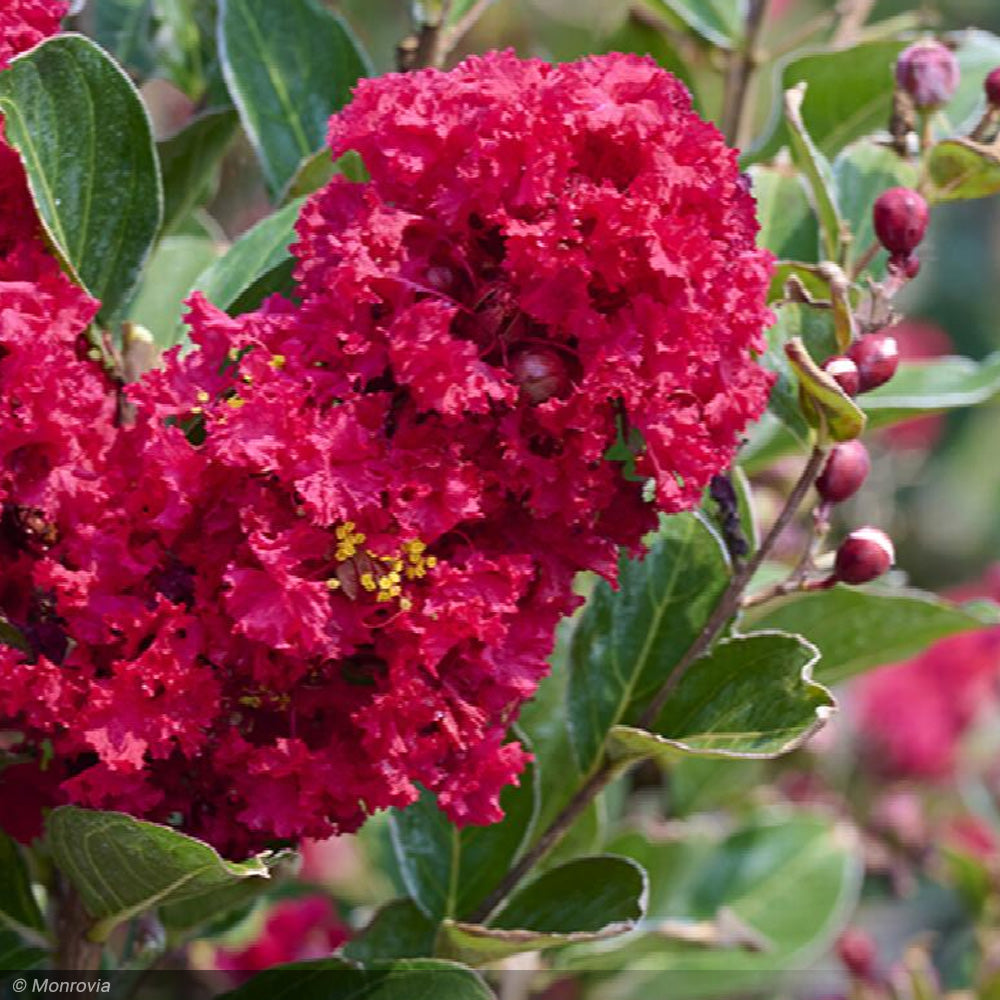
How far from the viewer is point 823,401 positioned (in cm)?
90

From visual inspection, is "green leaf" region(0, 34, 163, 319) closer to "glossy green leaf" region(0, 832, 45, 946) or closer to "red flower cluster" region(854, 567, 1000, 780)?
"glossy green leaf" region(0, 832, 45, 946)

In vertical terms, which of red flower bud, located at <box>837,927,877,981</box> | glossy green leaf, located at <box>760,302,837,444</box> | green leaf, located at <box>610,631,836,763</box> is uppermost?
glossy green leaf, located at <box>760,302,837,444</box>

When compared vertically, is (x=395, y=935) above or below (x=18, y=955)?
below

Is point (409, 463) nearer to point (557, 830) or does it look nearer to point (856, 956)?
point (557, 830)

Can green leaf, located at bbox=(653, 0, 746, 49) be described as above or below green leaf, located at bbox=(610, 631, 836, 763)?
above

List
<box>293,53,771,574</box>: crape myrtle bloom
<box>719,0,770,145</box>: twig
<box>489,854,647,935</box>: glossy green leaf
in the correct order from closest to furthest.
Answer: <box>293,53,771,574</box>: crape myrtle bloom → <box>489,854,647,935</box>: glossy green leaf → <box>719,0,770,145</box>: twig

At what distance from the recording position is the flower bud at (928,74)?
3.53ft

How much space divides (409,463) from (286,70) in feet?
1.65

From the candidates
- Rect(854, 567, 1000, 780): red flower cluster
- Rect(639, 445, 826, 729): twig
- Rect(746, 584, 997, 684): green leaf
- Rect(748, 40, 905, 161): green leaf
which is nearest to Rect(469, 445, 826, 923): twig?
Rect(639, 445, 826, 729): twig

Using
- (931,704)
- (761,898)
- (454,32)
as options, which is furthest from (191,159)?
(931,704)

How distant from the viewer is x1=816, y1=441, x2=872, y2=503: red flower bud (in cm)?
97

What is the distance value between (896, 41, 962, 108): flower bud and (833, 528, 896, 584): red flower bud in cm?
32

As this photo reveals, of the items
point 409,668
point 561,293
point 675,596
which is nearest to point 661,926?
point 675,596

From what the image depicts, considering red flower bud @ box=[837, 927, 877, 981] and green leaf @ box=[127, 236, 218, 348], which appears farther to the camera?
red flower bud @ box=[837, 927, 877, 981]
